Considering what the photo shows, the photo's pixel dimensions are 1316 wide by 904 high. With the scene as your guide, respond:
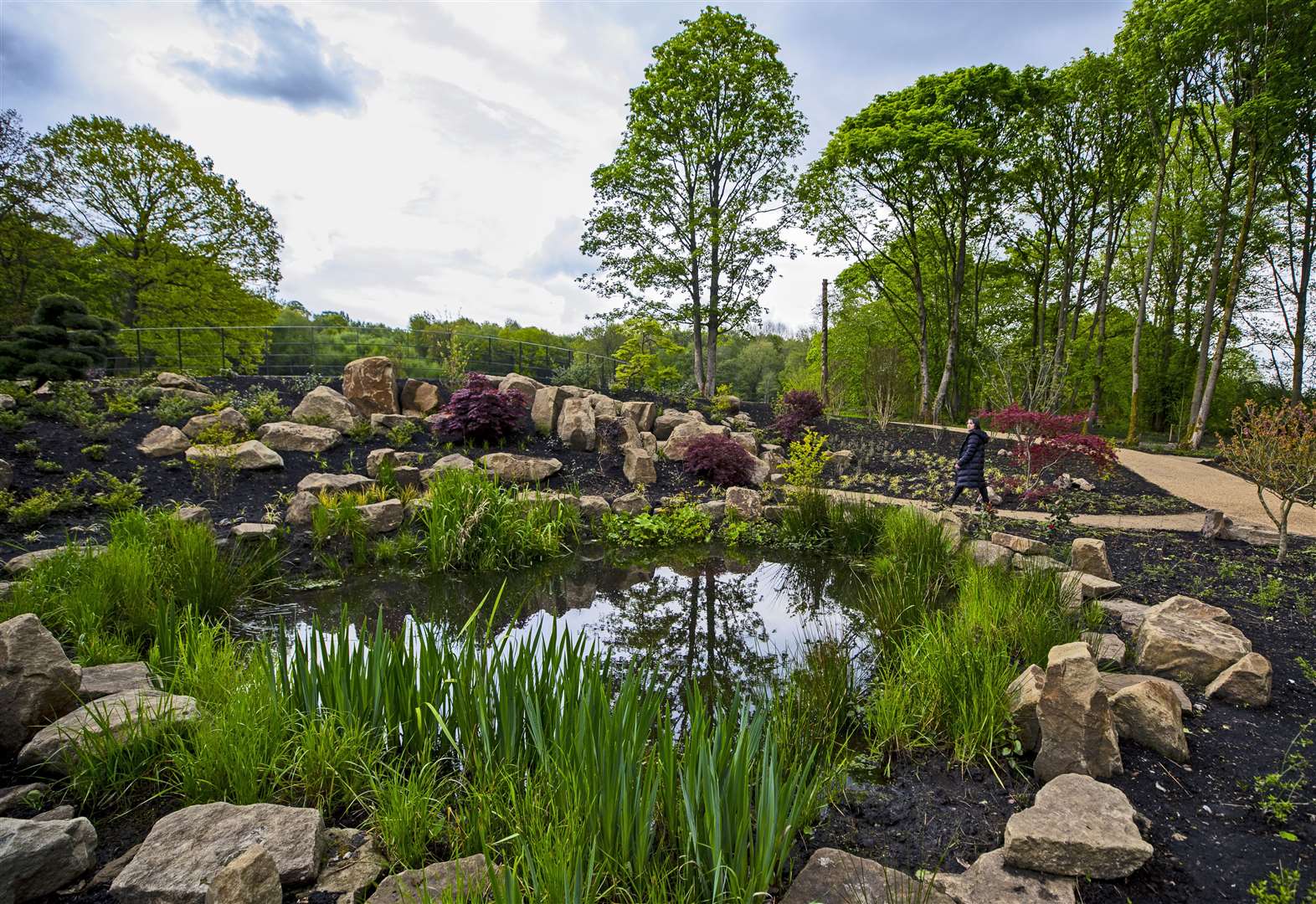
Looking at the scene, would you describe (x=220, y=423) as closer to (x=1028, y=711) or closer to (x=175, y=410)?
(x=175, y=410)

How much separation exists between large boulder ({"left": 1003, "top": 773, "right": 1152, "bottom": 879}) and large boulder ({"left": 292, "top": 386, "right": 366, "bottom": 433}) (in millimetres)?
8827

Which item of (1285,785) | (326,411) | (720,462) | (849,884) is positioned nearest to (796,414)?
(720,462)

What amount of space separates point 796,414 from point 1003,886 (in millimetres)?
10284

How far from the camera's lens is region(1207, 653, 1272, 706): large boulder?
2682 millimetres

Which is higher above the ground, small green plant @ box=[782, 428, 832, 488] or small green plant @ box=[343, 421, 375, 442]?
small green plant @ box=[343, 421, 375, 442]

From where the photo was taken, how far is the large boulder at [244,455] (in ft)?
21.9

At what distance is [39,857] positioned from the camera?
1.59m

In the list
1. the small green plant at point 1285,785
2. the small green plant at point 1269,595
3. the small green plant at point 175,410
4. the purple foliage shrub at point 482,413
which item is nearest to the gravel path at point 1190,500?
the small green plant at point 1269,595

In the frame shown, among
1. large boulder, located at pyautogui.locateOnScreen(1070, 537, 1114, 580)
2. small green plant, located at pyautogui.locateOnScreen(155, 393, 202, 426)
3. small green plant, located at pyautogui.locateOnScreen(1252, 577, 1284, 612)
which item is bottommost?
small green plant, located at pyautogui.locateOnScreen(1252, 577, 1284, 612)

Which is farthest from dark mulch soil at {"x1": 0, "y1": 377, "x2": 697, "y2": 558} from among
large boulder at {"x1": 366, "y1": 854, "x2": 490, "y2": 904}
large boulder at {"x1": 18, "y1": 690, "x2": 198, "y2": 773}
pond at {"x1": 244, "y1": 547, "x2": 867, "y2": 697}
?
large boulder at {"x1": 366, "y1": 854, "x2": 490, "y2": 904}

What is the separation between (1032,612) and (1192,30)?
16.4m

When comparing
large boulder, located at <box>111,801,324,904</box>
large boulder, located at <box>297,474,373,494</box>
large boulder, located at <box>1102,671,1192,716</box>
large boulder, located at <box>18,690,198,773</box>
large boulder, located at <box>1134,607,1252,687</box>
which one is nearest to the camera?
large boulder, located at <box>111,801,324,904</box>

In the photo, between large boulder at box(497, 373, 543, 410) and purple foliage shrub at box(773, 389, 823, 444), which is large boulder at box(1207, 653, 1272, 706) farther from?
large boulder at box(497, 373, 543, 410)

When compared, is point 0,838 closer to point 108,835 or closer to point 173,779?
point 108,835
